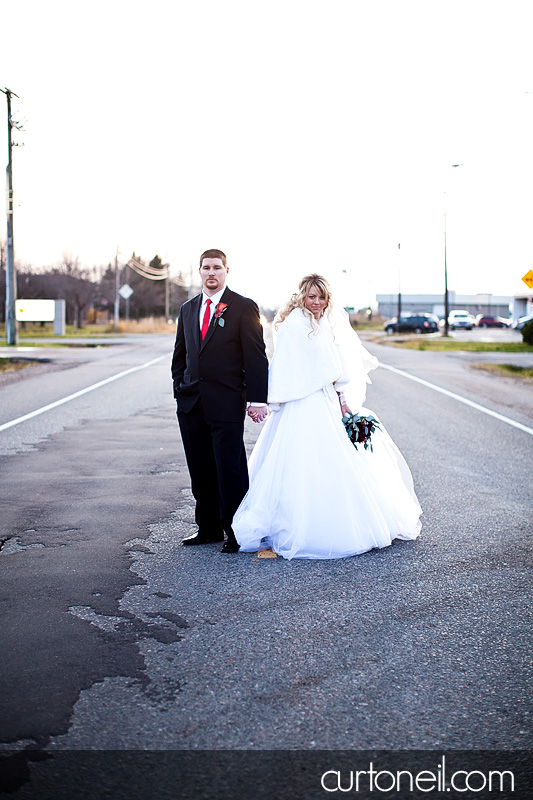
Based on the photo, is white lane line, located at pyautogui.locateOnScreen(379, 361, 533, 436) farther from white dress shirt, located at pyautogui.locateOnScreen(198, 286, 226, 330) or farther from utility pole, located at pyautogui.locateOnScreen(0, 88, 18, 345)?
utility pole, located at pyautogui.locateOnScreen(0, 88, 18, 345)

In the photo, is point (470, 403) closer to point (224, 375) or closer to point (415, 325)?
point (224, 375)

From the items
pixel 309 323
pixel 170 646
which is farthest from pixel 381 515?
pixel 170 646

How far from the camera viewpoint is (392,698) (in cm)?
363

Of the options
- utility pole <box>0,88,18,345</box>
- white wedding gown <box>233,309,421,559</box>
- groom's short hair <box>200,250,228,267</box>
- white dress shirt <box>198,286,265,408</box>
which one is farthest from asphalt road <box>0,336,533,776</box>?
utility pole <box>0,88,18,345</box>

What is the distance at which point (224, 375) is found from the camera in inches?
238

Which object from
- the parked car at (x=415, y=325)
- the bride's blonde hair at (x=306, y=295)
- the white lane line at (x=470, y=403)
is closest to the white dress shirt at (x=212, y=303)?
the bride's blonde hair at (x=306, y=295)

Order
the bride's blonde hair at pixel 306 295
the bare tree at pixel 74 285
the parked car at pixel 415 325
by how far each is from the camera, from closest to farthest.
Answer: the bride's blonde hair at pixel 306 295 < the parked car at pixel 415 325 < the bare tree at pixel 74 285

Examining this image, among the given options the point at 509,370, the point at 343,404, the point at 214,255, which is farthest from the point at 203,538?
the point at 509,370

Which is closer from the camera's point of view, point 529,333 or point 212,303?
point 212,303

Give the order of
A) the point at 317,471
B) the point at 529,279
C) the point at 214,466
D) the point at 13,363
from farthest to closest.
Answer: the point at 529,279 → the point at 13,363 → the point at 214,466 → the point at 317,471

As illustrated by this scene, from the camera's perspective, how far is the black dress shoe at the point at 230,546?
5945 millimetres

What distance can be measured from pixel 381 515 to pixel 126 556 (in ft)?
5.83

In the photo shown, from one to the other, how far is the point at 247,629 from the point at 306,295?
2645mm

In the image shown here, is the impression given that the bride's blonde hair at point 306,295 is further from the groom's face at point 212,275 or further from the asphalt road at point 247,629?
the asphalt road at point 247,629
